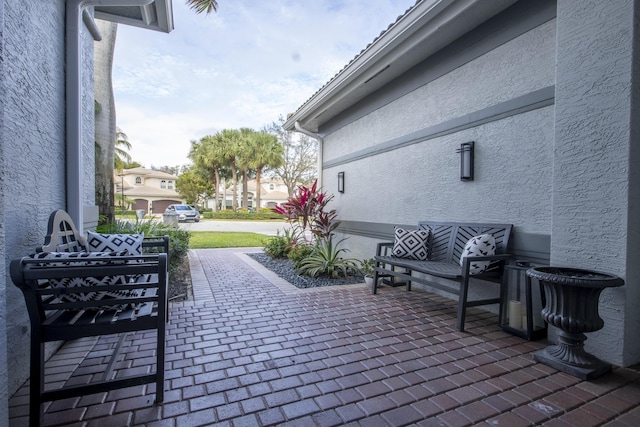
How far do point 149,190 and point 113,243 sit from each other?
35.5 m

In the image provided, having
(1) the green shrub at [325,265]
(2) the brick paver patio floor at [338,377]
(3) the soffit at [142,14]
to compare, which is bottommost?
(2) the brick paver patio floor at [338,377]

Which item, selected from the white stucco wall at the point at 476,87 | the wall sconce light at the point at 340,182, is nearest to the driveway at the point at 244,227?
the wall sconce light at the point at 340,182

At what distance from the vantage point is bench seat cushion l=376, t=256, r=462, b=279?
3.08 metres

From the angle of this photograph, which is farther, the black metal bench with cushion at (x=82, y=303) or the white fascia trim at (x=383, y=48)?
the white fascia trim at (x=383, y=48)

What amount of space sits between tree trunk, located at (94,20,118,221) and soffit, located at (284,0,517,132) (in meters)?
3.56

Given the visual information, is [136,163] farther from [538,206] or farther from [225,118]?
[538,206]

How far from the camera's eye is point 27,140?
2.02 m

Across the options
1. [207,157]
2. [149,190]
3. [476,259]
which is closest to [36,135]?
[476,259]

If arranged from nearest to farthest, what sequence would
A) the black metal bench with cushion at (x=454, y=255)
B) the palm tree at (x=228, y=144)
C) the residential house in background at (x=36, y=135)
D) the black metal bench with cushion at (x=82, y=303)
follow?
the black metal bench with cushion at (x=82, y=303) → the residential house in background at (x=36, y=135) → the black metal bench with cushion at (x=454, y=255) → the palm tree at (x=228, y=144)

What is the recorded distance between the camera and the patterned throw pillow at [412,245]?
4.04 m

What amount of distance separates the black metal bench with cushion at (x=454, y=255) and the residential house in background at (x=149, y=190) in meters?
30.0

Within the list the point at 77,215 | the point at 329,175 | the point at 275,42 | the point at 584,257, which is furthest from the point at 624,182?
the point at 275,42

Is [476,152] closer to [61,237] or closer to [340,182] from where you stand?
[340,182]

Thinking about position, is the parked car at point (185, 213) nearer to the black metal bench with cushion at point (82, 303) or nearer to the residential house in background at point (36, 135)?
the residential house in background at point (36, 135)
